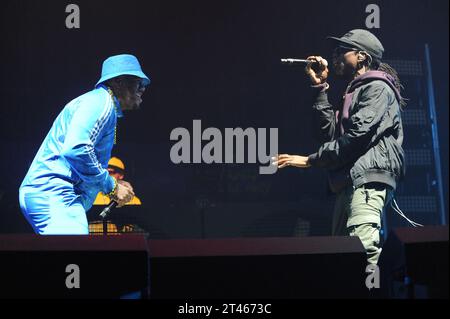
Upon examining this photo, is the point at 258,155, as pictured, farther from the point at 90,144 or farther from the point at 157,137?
the point at 90,144

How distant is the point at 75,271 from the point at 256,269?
60 cm

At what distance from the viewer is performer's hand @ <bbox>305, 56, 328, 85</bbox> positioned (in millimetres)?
4754

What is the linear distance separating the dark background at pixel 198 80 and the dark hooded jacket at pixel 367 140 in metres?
0.76

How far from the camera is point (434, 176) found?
5.46 m

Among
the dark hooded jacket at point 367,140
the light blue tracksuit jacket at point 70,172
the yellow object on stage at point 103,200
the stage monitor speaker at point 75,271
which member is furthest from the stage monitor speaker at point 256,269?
the yellow object on stage at point 103,200

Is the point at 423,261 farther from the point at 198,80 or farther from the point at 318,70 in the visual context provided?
the point at 198,80

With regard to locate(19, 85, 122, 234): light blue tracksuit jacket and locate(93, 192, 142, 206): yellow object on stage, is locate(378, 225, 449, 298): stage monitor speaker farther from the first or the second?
locate(93, 192, 142, 206): yellow object on stage

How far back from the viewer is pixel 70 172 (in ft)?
13.2

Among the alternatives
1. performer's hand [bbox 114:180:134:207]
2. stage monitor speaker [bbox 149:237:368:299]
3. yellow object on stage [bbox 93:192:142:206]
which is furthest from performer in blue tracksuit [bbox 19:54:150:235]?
yellow object on stage [bbox 93:192:142:206]

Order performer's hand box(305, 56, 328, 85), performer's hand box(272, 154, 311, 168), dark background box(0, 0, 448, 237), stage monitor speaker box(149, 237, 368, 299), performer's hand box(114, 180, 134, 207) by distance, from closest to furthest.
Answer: stage monitor speaker box(149, 237, 368, 299)
performer's hand box(114, 180, 134, 207)
performer's hand box(272, 154, 311, 168)
performer's hand box(305, 56, 328, 85)
dark background box(0, 0, 448, 237)

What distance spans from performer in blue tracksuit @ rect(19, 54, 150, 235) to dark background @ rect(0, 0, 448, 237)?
110 cm

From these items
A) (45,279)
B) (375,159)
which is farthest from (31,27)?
(45,279)

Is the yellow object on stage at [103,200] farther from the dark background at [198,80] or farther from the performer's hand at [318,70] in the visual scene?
the performer's hand at [318,70]

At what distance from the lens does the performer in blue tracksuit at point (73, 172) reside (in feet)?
12.9
